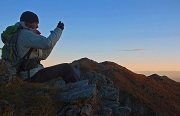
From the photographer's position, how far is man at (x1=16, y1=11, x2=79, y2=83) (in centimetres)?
852

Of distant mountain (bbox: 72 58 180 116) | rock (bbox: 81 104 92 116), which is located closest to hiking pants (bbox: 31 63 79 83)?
rock (bbox: 81 104 92 116)

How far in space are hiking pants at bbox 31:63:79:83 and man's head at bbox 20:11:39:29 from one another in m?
1.56

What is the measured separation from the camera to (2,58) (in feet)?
29.6

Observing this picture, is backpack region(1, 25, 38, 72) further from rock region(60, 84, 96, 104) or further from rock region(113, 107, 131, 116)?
rock region(113, 107, 131, 116)

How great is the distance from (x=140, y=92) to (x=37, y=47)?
3530 cm

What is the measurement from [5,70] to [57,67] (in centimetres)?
169

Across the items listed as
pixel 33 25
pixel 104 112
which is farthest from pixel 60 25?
pixel 104 112

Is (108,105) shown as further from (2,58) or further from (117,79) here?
(117,79)

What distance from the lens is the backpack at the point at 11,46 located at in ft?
28.8

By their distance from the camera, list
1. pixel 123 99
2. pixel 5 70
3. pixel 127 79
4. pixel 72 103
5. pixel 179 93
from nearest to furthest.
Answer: pixel 72 103, pixel 5 70, pixel 123 99, pixel 127 79, pixel 179 93

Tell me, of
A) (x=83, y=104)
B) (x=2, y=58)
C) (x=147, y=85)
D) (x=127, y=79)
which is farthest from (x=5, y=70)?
(x=147, y=85)

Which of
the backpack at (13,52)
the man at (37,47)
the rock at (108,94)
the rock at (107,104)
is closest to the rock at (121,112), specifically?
the rock at (107,104)

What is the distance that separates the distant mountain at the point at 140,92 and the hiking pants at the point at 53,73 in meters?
23.3

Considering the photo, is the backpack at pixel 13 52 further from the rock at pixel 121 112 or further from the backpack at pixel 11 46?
the rock at pixel 121 112
